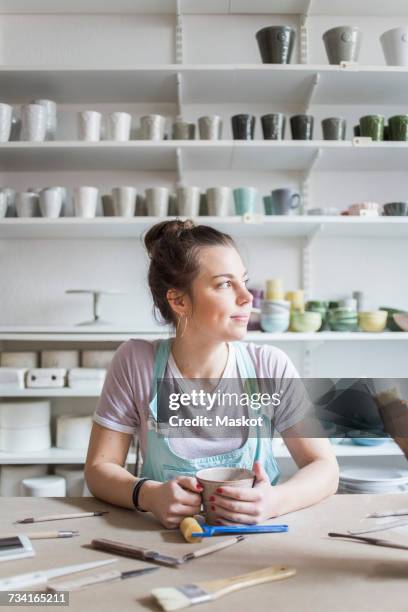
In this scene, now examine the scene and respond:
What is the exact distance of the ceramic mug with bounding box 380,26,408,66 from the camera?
227 cm

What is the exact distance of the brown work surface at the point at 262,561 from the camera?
2.19ft

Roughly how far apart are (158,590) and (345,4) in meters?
2.47

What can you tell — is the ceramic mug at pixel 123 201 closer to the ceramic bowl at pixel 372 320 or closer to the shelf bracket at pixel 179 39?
the shelf bracket at pixel 179 39

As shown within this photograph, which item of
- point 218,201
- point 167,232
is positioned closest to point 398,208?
point 218,201

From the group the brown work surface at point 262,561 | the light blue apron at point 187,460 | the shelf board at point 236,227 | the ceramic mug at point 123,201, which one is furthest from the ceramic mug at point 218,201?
the brown work surface at point 262,561

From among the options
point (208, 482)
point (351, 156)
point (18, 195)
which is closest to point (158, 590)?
point (208, 482)

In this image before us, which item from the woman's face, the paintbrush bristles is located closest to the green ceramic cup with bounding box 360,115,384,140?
the woman's face

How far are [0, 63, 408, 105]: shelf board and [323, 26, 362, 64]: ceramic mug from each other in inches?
2.1

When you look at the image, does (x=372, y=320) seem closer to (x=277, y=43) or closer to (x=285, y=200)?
(x=285, y=200)

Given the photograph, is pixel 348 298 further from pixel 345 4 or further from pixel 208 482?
pixel 208 482

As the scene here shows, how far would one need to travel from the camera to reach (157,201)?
226cm

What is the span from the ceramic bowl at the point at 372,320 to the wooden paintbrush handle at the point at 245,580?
5.25 feet

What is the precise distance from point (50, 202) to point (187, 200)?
0.50 m

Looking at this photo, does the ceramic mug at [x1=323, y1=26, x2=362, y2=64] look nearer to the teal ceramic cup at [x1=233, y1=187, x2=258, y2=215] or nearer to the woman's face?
the teal ceramic cup at [x1=233, y1=187, x2=258, y2=215]
